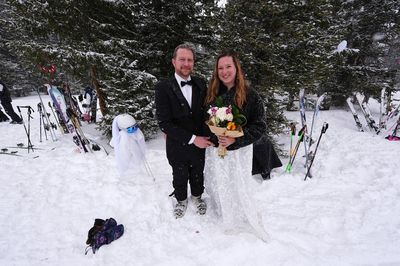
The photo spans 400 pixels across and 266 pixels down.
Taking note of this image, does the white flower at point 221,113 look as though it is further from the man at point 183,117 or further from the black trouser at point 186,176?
the black trouser at point 186,176

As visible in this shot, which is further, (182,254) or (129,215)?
(129,215)

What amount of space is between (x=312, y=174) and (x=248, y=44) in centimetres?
310

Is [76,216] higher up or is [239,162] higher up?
[239,162]

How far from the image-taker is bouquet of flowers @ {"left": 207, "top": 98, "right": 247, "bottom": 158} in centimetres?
251

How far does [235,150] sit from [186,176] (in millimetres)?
930

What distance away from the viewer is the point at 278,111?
5797 mm

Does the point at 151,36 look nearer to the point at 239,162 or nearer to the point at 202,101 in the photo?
the point at 202,101

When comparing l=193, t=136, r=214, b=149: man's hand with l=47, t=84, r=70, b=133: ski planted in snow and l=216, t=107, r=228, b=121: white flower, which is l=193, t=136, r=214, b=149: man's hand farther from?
l=47, t=84, r=70, b=133: ski planted in snow

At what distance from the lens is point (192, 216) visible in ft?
11.3

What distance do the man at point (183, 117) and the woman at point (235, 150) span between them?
0.23m

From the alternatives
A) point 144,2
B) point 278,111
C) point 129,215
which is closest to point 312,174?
point 278,111

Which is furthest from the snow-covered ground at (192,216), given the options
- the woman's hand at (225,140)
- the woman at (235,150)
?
the woman's hand at (225,140)

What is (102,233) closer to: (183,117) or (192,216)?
(192,216)

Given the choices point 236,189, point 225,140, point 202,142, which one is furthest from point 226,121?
point 236,189
